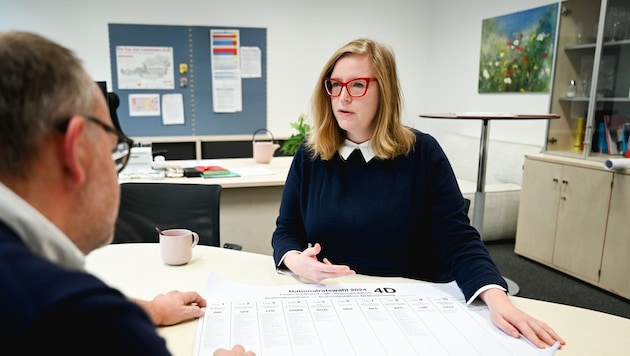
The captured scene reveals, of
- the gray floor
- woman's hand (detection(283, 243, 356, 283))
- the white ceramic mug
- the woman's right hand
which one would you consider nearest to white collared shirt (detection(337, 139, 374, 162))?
woman's hand (detection(283, 243, 356, 283))

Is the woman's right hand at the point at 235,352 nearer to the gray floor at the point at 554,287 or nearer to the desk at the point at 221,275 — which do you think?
the desk at the point at 221,275

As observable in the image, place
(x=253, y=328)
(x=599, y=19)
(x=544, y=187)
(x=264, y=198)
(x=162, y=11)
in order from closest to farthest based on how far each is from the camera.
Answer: (x=253, y=328)
(x=264, y=198)
(x=599, y=19)
(x=544, y=187)
(x=162, y=11)

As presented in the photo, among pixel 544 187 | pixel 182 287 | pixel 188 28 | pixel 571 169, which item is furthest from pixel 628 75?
pixel 188 28

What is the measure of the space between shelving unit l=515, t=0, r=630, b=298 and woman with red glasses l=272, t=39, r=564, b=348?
2013 millimetres

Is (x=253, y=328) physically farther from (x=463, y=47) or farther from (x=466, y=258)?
(x=463, y=47)

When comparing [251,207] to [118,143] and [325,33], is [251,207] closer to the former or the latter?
[118,143]

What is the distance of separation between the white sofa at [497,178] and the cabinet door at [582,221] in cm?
62

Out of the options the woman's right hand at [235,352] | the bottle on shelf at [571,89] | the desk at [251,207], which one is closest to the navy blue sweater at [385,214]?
the woman's right hand at [235,352]

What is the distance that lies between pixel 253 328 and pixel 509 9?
4.36m

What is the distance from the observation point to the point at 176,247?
1.27m

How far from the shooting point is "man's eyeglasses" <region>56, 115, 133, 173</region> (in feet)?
1.58

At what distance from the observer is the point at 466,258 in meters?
1.20

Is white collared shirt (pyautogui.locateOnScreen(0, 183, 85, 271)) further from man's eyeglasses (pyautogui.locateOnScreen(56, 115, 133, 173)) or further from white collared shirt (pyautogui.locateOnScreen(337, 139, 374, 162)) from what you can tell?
white collared shirt (pyautogui.locateOnScreen(337, 139, 374, 162))

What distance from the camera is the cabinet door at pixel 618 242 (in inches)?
108
